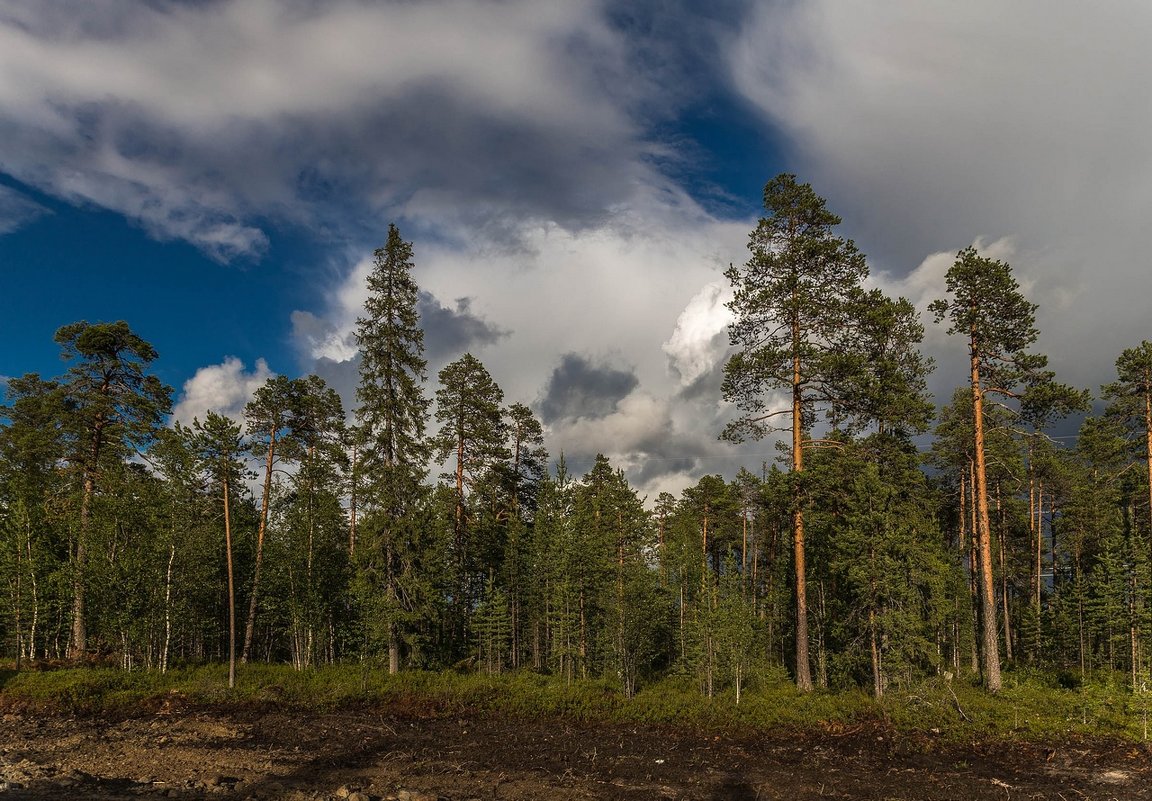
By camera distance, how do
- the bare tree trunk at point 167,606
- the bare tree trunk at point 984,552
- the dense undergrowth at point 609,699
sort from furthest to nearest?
the bare tree trunk at point 167,606
the bare tree trunk at point 984,552
the dense undergrowth at point 609,699


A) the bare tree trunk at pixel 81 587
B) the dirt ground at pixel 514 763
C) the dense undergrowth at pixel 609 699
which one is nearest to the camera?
the dirt ground at pixel 514 763

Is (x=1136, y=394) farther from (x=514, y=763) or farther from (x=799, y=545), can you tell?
(x=514, y=763)

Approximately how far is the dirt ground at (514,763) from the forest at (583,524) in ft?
17.2

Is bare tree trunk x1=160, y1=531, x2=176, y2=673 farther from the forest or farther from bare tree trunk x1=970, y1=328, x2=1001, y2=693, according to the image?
bare tree trunk x1=970, y1=328, x2=1001, y2=693

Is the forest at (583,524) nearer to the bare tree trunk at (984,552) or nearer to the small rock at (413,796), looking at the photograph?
the bare tree trunk at (984,552)

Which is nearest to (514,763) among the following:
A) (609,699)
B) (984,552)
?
(609,699)

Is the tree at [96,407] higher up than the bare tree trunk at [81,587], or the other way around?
the tree at [96,407]

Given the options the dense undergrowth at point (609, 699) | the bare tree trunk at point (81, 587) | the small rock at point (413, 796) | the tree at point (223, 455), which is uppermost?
the tree at point (223, 455)

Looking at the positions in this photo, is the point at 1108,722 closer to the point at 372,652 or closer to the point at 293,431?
the point at 372,652

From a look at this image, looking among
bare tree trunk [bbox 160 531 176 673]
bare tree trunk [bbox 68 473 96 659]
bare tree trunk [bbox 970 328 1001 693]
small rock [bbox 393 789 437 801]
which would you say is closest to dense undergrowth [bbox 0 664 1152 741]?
bare tree trunk [bbox 970 328 1001 693]

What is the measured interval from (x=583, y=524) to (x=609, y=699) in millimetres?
9459

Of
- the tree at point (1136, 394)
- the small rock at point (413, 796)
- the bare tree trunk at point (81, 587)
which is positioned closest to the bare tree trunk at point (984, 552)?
the tree at point (1136, 394)

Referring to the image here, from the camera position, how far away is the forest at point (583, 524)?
907 inches

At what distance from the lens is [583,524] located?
32.2m
